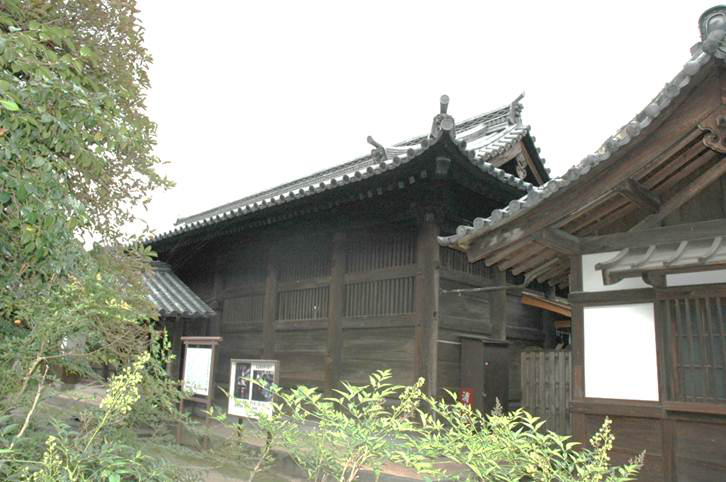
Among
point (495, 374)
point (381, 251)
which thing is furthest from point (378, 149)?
point (495, 374)

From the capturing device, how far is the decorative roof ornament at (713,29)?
158 inches

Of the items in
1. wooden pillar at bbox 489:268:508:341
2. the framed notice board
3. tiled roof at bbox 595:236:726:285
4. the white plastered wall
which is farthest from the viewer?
wooden pillar at bbox 489:268:508:341

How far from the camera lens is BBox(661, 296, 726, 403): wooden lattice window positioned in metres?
4.50

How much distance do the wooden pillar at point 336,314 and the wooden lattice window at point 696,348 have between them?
227 inches

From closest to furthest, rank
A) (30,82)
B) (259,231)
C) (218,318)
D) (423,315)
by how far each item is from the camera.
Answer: (30,82) → (423,315) → (259,231) → (218,318)

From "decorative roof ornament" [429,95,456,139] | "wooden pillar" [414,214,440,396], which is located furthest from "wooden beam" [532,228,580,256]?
"wooden pillar" [414,214,440,396]

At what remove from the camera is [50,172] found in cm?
338

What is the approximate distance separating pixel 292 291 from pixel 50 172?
7.67 meters

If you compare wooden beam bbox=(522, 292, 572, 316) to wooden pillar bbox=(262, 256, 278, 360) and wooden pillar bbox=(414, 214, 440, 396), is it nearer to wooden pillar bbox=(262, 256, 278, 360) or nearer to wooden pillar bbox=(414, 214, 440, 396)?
wooden pillar bbox=(414, 214, 440, 396)

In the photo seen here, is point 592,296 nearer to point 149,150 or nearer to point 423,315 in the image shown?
point 423,315

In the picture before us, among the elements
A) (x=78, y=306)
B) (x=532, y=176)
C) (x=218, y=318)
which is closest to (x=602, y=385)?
(x=78, y=306)

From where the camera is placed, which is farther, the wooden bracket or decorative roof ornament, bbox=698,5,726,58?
the wooden bracket

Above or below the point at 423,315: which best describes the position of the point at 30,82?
above

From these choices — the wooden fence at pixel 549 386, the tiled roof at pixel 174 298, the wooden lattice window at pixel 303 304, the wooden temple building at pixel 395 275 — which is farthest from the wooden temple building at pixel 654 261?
the tiled roof at pixel 174 298
